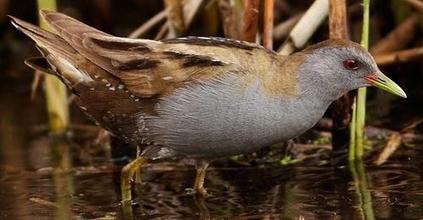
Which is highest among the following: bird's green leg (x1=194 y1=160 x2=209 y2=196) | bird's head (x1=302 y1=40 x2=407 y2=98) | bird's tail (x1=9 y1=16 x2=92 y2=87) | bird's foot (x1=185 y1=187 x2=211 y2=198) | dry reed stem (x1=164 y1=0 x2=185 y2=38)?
dry reed stem (x1=164 y1=0 x2=185 y2=38)

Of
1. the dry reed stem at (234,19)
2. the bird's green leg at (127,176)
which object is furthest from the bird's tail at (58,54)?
the dry reed stem at (234,19)

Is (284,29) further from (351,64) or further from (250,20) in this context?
(351,64)

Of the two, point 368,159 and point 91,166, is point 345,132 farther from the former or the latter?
point 91,166

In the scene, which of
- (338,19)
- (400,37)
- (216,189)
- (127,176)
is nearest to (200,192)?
(216,189)

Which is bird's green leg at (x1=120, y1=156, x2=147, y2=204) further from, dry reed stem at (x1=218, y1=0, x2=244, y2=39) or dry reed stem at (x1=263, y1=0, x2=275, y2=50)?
dry reed stem at (x1=218, y1=0, x2=244, y2=39)

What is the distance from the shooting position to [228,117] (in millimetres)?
4605

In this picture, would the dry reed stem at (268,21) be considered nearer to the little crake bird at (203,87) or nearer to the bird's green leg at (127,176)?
the little crake bird at (203,87)

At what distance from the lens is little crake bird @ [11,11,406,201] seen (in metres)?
4.63

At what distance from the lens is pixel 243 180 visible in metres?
5.41

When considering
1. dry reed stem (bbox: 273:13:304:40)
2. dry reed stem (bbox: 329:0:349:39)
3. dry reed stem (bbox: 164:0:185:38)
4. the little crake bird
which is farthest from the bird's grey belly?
dry reed stem (bbox: 273:13:304:40)

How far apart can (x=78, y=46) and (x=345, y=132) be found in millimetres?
1596

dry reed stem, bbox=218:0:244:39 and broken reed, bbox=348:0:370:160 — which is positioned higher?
dry reed stem, bbox=218:0:244:39

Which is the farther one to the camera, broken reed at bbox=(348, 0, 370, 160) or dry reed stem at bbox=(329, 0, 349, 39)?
dry reed stem at bbox=(329, 0, 349, 39)

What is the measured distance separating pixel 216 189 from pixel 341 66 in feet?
Result: 3.11
